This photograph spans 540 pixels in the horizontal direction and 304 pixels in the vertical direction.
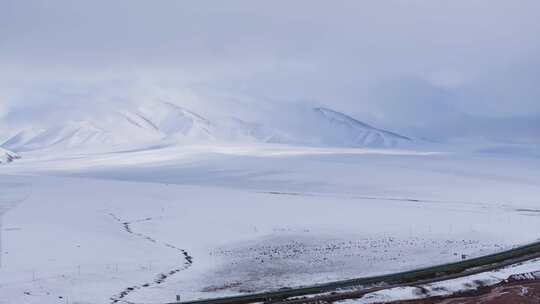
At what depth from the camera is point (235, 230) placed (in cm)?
5447

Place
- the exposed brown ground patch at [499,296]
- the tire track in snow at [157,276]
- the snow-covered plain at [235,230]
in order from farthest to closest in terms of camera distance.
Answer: the snow-covered plain at [235,230] < the tire track in snow at [157,276] < the exposed brown ground patch at [499,296]

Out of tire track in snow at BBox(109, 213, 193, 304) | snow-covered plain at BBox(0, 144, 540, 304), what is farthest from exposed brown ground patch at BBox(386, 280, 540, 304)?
tire track in snow at BBox(109, 213, 193, 304)

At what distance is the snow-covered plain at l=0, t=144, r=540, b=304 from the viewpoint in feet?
125

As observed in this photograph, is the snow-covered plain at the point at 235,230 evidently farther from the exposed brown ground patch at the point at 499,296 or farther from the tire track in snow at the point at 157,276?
the exposed brown ground patch at the point at 499,296

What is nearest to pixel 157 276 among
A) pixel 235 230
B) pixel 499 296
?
pixel 235 230

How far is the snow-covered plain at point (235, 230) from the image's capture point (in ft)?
125

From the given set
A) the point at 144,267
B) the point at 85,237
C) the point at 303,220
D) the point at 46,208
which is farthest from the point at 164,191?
the point at 144,267

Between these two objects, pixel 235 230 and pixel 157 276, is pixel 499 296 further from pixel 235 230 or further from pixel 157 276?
pixel 235 230

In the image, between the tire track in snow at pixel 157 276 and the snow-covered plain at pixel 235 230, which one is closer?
the tire track in snow at pixel 157 276

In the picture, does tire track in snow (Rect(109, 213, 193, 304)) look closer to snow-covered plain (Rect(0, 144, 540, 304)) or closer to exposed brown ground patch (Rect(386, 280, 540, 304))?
snow-covered plain (Rect(0, 144, 540, 304))

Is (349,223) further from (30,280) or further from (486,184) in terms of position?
(486,184)

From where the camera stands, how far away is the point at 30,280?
37.2 meters

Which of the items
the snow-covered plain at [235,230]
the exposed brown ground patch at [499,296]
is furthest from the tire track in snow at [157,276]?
the exposed brown ground patch at [499,296]

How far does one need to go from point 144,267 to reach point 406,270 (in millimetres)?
15167
